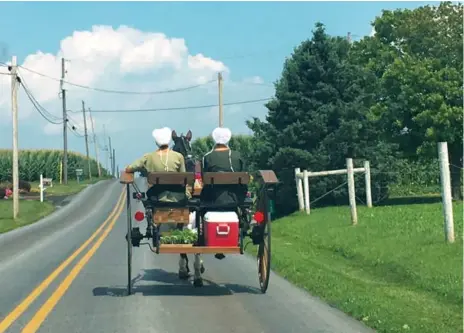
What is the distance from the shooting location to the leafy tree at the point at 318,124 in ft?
109

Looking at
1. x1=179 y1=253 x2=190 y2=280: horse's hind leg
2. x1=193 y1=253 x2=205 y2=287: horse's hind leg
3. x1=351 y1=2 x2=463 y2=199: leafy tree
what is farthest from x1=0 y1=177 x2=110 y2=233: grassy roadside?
x1=193 y1=253 x2=205 y2=287: horse's hind leg

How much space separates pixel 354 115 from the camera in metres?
33.9

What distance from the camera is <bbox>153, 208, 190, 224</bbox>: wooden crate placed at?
38.4ft

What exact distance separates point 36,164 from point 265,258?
74415 millimetres

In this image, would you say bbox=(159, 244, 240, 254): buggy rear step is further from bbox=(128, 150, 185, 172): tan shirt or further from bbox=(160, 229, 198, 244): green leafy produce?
bbox=(128, 150, 185, 172): tan shirt

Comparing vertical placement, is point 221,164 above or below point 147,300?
above

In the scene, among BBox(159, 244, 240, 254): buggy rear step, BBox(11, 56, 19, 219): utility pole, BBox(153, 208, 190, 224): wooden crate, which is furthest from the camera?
BBox(11, 56, 19, 219): utility pole

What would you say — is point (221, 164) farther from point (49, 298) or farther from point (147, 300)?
point (49, 298)

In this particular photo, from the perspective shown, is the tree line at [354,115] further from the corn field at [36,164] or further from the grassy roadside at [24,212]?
the corn field at [36,164]

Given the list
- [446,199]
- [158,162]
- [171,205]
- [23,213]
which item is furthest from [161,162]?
[23,213]

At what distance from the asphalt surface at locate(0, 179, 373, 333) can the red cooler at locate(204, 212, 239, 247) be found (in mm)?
793

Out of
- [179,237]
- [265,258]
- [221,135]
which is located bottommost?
[265,258]

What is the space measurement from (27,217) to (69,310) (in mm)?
29523

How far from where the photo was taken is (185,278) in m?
13.5
